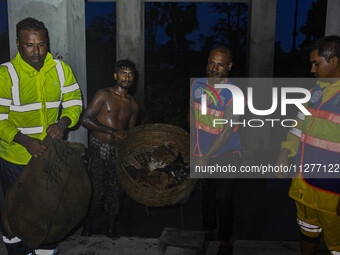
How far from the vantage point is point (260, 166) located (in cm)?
480

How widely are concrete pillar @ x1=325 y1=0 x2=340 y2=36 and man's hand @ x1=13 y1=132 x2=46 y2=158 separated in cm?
309

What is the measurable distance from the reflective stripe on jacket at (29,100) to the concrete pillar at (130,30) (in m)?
0.97

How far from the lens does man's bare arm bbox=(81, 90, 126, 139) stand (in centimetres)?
351

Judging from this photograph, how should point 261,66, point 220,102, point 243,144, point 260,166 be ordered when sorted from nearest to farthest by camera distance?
point 220,102 → point 261,66 → point 243,144 → point 260,166

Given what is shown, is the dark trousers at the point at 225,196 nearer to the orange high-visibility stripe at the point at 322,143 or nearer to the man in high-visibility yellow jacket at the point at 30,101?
the orange high-visibility stripe at the point at 322,143

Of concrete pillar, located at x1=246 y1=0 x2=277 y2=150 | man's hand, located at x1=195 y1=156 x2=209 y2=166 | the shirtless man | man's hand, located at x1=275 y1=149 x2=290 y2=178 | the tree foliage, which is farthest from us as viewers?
the tree foliage

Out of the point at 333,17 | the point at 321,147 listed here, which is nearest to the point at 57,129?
the point at 321,147

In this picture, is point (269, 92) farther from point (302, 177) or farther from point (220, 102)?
point (302, 177)

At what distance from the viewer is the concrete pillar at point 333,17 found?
12.3 feet

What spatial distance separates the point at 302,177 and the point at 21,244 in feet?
7.80

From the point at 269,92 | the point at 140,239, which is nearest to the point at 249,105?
the point at 269,92

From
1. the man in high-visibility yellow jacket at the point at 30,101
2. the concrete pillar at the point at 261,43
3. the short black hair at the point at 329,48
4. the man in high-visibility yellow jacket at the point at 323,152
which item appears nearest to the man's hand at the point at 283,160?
the man in high-visibility yellow jacket at the point at 323,152

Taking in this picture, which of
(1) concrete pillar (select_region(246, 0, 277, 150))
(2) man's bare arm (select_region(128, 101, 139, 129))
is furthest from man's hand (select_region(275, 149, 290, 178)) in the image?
(2) man's bare arm (select_region(128, 101, 139, 129))

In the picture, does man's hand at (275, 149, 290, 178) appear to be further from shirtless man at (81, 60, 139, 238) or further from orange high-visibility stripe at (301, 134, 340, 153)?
shirtless man at (81, 60, 139, 238)
